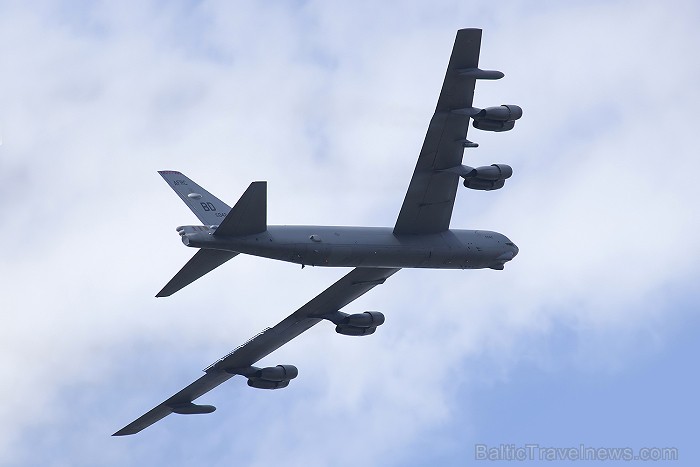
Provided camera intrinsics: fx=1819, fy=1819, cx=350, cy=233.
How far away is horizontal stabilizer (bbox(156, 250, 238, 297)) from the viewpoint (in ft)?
219

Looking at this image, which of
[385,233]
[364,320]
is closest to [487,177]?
[385,233]

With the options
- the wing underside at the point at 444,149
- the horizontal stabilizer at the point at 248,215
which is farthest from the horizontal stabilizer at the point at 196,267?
the wing underside at the point at 444,149

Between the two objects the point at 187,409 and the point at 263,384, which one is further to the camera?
the point at 187,409

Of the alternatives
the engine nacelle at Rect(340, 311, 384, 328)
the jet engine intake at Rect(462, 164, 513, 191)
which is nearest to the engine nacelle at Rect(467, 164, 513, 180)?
the jet engine intake at Rect(462, 164, 513, 191)

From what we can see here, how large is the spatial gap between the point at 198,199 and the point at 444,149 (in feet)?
31.2

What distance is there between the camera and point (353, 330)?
246ft

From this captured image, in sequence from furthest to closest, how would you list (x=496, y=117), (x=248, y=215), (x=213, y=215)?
(x=213, y=215) → (x=496, y=117) → (x=248, y=215)

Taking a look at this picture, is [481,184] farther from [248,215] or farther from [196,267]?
[196,267]

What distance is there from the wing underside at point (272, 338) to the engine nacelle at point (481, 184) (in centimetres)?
612

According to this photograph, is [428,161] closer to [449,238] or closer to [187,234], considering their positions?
[449,238]

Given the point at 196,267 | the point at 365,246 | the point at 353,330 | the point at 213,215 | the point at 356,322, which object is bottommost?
Result: the point at 196,267

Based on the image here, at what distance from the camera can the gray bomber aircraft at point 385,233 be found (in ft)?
213

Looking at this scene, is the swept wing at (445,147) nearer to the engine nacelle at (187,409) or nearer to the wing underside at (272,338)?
the wing underside at (272,338)

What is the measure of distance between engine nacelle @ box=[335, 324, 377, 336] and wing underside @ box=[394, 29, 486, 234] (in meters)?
6.36
